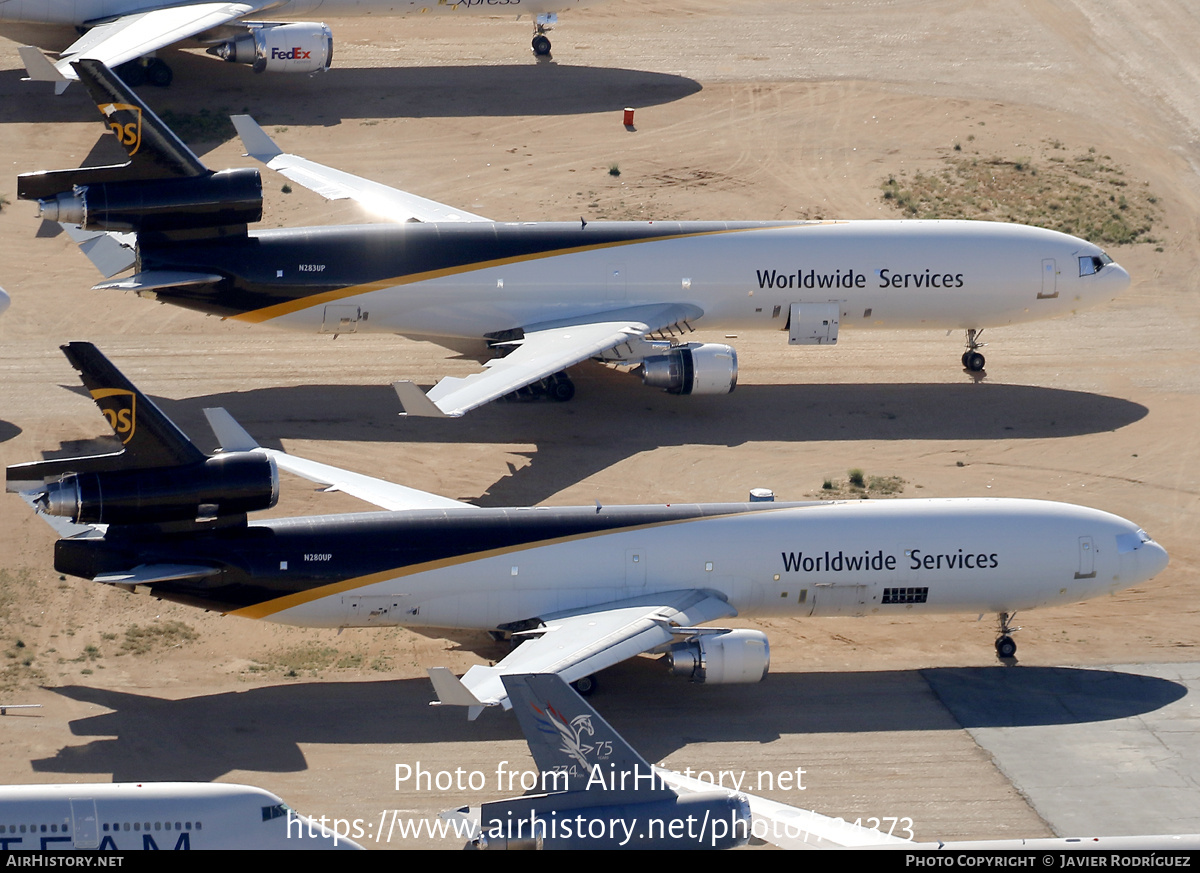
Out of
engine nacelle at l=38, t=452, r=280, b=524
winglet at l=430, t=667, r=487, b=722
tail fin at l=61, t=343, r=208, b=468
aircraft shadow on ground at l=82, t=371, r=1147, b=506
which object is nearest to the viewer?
winglet at l=430, t=667, r=487, b=722

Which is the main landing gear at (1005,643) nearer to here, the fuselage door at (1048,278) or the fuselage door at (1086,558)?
the fuselage door at (1086,558)

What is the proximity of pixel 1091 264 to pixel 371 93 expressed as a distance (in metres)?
33.3

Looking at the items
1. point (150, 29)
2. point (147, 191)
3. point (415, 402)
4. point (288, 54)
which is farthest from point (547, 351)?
point (150, 29)

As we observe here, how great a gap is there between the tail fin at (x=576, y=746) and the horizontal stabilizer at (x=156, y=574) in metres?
10.2

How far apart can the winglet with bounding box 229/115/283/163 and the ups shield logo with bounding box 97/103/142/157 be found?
8060mm

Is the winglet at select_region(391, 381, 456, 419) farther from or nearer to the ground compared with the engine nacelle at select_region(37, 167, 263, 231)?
nearer to the ground

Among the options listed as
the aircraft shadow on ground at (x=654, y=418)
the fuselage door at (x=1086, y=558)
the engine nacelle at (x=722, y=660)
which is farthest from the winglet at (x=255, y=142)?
the fuselage door at (x=1086, y=558)

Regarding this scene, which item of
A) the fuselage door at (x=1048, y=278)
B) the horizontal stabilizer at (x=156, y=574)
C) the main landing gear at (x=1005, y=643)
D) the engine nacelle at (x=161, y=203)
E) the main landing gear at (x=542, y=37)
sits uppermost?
the main landing gear at (x=542, y=37)

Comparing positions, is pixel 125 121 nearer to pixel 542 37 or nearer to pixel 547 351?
pixel 547 351

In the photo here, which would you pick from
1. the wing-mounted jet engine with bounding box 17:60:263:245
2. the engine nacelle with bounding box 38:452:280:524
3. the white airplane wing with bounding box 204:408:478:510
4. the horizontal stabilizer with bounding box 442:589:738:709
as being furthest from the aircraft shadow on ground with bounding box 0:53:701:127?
the horizontal stabilizer with bounding box 442:589:738:709

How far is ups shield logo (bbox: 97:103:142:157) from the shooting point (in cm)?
4675

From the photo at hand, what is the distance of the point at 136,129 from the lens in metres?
47.2

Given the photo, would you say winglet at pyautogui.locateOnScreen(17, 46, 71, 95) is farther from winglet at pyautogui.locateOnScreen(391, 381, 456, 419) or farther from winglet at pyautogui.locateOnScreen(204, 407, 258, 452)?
winglet at pyautogui.locateOnScreen(204, 407, 258, 452)

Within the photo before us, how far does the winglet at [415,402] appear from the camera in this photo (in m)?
41.2
